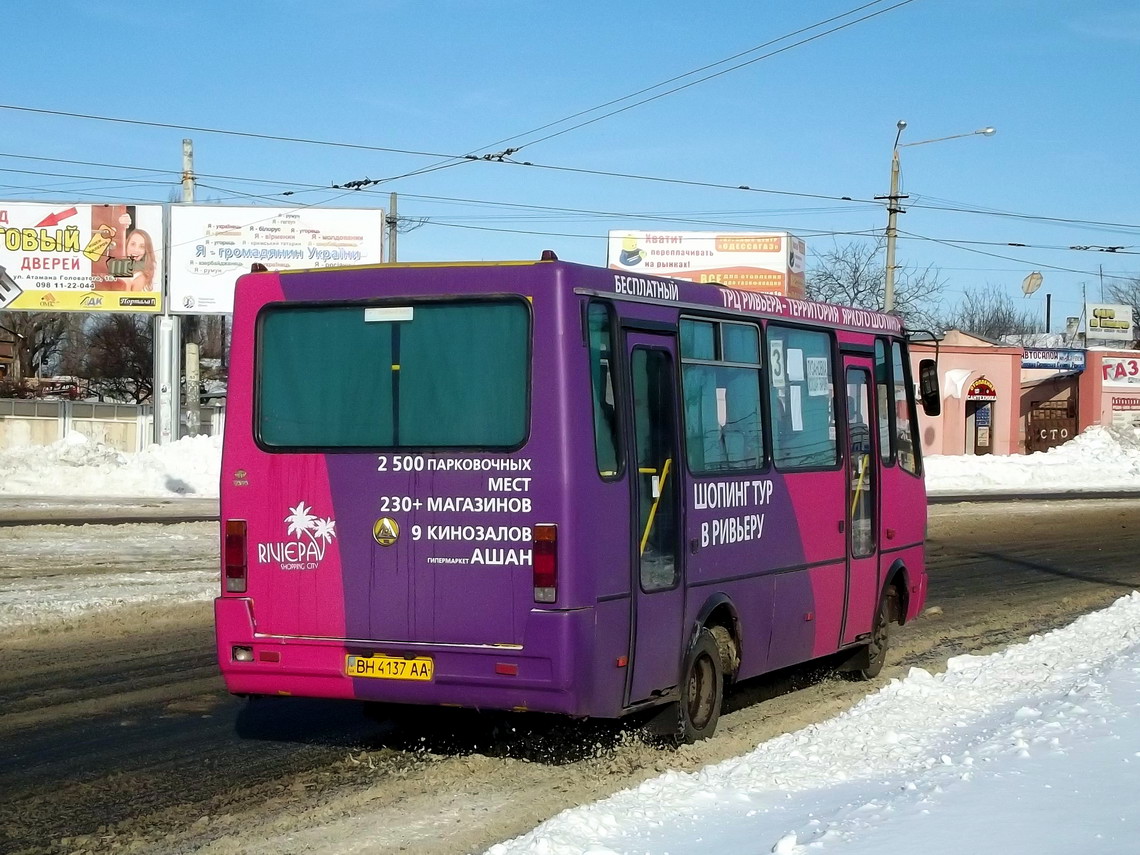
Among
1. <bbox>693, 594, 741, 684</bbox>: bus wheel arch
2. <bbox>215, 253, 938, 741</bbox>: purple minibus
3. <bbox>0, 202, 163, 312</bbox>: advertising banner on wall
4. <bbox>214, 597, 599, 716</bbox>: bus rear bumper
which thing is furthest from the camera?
<bbox>0, 202, 163, 312</bbox>: advertising banner on wall

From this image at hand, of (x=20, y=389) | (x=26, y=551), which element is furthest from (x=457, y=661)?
(x=20, y=389)

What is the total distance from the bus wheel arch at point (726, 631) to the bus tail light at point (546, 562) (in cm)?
156

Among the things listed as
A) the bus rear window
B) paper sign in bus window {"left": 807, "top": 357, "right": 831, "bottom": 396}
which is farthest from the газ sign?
the bus rear window

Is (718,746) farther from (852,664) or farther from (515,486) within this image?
(852,664)

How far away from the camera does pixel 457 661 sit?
727 centimetres

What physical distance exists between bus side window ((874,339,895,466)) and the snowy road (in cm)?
178

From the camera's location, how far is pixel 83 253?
43.0 meters

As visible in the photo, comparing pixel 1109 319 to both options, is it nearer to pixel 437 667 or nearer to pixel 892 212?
pixel 892 212

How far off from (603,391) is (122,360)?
69.6 meters

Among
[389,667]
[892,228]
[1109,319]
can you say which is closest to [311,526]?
[389,667]

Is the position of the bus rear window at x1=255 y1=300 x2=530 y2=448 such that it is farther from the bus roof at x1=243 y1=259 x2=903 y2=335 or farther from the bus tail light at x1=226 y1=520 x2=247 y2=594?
the bus tail light at x1=226 y1=520 x2=247 y2=594

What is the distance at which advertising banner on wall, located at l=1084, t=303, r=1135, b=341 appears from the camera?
75238 millimetres

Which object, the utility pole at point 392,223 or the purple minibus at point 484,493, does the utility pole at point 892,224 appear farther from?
the purple minibus at point 484,493

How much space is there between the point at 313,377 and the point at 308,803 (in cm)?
228
